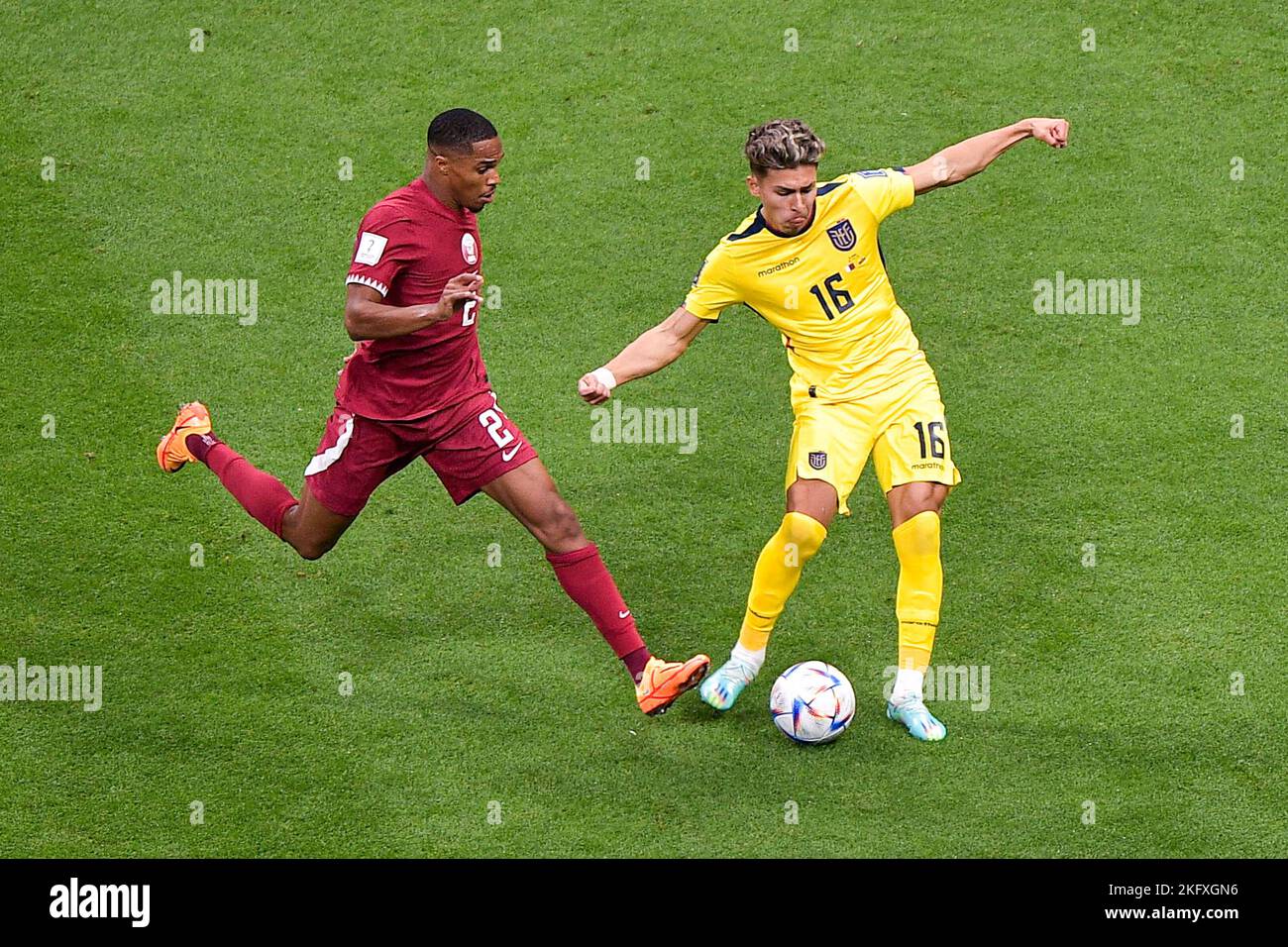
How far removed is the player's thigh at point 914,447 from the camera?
7.66 meters

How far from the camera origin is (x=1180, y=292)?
10172mm

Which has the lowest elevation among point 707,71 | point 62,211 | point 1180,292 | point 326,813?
point 326,813

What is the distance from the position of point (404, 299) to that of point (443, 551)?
187 centimetres

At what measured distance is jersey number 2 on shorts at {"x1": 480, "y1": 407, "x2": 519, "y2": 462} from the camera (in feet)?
25.4

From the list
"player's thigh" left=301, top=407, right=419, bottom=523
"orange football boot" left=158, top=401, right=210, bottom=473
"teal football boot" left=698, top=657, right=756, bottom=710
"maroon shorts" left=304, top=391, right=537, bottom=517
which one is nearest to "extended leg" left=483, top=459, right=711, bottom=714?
"maroon shorts" left=304, top=391, right=537, bottom=517

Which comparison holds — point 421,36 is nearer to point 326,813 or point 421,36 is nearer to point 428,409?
point 428,409

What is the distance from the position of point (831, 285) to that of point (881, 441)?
0.72 metres

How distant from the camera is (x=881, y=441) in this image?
25.6 ft

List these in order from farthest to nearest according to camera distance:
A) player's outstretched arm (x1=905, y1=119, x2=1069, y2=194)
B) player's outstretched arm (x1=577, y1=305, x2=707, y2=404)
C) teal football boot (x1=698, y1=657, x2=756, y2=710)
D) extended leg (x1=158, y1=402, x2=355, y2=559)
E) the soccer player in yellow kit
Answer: extended leg (x1=158, y1=402, x2=355, y2=559)
teal football boot (x1=698, y1=657, x2=756, y2=710)
player's outstretched arm (x1=905, y1=119, x2=1069, y2=194)
player's outstretched arm (x1=577, y1=305, x2=707, y2=404)
the soccer player in yellow kit

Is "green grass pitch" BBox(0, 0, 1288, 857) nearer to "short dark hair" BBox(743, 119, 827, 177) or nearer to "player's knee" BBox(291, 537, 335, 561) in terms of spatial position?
"player's knee" BBox(291, 537, 335, 561)

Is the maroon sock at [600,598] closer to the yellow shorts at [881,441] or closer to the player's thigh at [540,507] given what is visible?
the player's thigh at [540,507]

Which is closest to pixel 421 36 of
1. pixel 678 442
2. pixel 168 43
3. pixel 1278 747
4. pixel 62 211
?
pixel 168 43

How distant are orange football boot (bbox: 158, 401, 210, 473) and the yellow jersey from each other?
263cm

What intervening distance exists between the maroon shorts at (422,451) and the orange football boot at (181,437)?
1.08 metres
